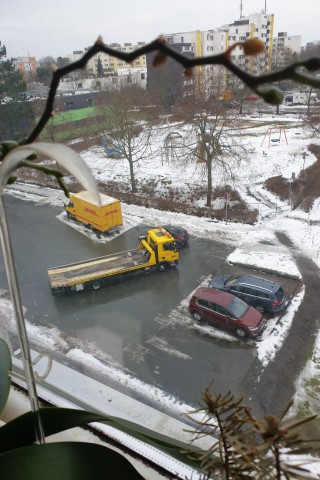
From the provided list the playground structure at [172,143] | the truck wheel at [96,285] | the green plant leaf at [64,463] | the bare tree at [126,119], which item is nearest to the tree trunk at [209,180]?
the playground structure at [172,143]

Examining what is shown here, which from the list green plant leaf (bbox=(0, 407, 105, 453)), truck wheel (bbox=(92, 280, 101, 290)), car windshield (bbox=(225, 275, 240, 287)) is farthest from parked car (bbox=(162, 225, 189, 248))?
green plant leaf (bbox=(0, 407, 105, 453))

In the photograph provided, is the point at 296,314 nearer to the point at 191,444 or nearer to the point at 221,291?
the point at 221,291

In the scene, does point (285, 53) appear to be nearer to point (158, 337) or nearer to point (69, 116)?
point (69, 116)

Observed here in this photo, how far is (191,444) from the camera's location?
1.23ft

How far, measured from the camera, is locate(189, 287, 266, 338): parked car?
126 inches

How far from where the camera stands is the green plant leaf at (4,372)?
0.39 m

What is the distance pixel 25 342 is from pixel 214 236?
4.93 metres

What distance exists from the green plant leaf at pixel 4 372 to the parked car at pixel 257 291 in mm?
3337

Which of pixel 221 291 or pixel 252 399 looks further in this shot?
pixel 221 291

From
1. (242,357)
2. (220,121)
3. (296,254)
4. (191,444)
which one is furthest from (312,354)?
(220,121)

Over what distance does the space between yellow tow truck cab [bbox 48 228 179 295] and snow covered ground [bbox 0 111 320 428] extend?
690 mm

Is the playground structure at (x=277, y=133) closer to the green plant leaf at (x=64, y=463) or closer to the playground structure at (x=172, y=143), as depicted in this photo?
the playground structure at (x=172, y=143)

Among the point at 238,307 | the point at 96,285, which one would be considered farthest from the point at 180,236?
the point at 238,307

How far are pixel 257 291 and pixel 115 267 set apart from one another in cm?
157
